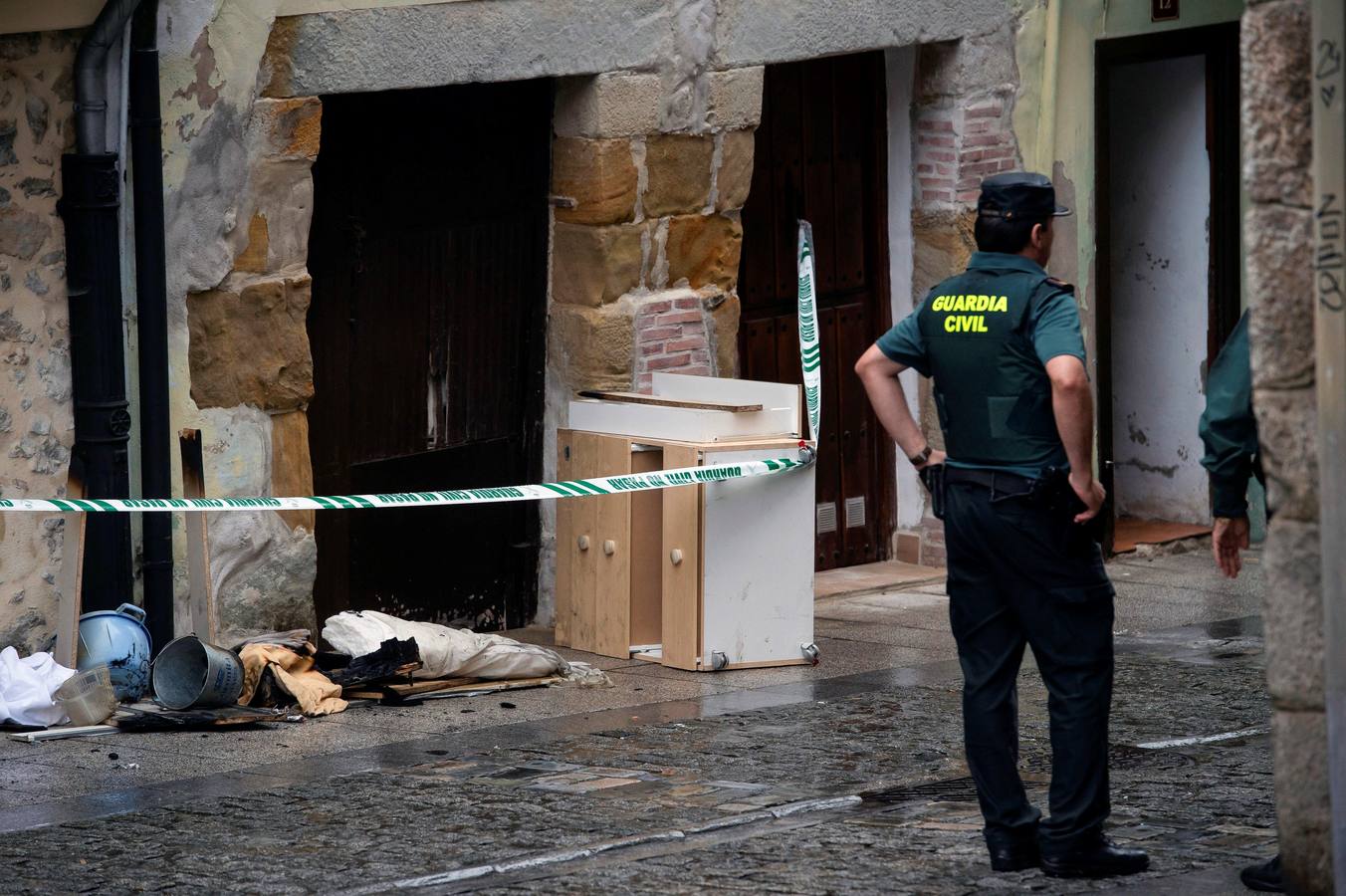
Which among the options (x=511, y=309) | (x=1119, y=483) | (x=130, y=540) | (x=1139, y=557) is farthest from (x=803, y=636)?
(x=1119, y=483)

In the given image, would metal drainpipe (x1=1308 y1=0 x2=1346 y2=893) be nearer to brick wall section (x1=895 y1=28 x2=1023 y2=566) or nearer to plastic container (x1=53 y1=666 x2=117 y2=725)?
plastic container (x1=53 y1=666 x2=117 y2=725)

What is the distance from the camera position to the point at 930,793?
7363 millimetres

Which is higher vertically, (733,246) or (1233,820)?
(733,246)

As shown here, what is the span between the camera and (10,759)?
7.90 meters

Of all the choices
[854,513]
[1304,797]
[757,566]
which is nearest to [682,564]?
[757,566]

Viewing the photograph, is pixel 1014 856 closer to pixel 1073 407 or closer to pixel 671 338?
pixel 1073 407

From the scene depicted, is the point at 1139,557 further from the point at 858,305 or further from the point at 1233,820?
the point at 1233,820

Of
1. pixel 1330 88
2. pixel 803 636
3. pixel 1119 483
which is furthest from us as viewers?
pixel 1119 483

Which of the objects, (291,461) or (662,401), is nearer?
(291,461)

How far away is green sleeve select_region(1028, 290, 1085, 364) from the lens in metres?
6.12

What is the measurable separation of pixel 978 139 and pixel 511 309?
275 cm

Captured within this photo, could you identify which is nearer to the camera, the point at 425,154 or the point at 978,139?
the point at 425,154

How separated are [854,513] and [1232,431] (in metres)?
6.32

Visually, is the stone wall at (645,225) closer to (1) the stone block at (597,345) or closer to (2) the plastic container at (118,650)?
(1) the stone block at (597,345)
